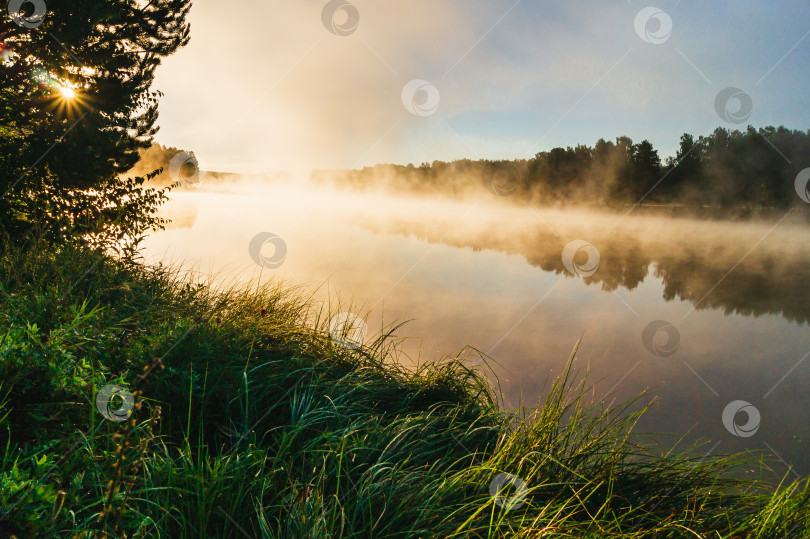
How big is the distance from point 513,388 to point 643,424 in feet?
5.33

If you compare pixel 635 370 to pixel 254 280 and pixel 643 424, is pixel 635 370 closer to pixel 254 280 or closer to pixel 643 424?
pixel 643 424

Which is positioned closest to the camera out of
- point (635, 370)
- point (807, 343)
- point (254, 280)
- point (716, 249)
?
point (254, 280)

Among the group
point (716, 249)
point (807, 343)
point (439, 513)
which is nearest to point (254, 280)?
point (439, 513)

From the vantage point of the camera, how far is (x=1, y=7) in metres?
5.56
